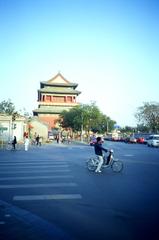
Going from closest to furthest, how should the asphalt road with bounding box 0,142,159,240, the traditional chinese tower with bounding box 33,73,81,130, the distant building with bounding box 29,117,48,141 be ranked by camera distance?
the asphalt road with bounding box 0,142,159,240 → the distant building with bounding box 29,117,48,141 → the traditional chinese tower with bounding box 33,73,81,130

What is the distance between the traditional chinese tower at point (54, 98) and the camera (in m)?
78.1

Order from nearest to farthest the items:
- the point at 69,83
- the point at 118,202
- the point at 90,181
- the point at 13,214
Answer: the point at 13,214
the point at 118,202
the point at 90,181
the point at 69,83

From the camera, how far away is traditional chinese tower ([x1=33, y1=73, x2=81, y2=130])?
256 ft

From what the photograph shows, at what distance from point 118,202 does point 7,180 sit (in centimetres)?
518

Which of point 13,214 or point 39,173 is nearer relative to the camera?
point 13,214

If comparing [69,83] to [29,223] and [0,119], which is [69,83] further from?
[29,223]

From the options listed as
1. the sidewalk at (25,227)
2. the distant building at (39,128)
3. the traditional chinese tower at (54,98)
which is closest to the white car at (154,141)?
the distant building at (39,128)

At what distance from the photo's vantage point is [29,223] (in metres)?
6.63

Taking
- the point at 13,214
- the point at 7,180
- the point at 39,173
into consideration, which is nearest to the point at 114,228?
the point at 13,214

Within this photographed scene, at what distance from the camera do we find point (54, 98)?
79.7 metres

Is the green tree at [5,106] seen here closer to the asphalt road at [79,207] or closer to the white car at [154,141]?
the white car at [154,141]

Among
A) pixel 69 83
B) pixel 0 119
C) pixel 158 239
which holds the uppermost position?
pixel 69 83

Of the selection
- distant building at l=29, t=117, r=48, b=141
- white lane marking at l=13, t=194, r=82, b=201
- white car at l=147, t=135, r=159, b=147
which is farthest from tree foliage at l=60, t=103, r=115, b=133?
white lane marking at l=13, t=194, r=82, b=201

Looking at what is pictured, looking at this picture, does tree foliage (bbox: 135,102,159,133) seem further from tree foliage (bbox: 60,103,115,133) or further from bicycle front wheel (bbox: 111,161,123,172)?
bicycle front wheel (bbox: 111,161,123,172)
